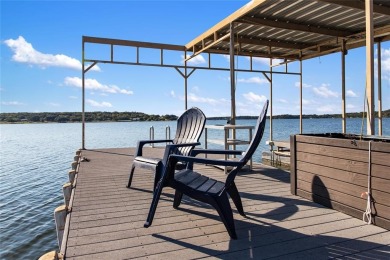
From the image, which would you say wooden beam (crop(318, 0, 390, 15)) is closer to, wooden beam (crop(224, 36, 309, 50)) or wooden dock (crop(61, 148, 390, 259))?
wooden beam (crop(224, 36, 309, 50))

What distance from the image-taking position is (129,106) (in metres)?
32.1

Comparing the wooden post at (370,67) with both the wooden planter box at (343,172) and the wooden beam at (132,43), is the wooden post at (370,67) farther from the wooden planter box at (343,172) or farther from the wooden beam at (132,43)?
the wooden beam at (132,43)

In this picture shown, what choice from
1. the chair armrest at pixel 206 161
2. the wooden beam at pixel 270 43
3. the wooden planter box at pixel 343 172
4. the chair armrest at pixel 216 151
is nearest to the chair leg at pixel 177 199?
the chair armrest at pixel 216 151

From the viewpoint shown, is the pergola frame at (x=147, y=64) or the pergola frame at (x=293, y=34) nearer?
the pergola frame at (x=293, y=34)

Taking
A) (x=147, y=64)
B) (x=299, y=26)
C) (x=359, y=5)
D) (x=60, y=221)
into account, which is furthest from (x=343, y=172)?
(x=147, y=64)

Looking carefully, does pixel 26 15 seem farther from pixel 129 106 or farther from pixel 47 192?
pixel 129 106

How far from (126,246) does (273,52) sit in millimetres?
7647

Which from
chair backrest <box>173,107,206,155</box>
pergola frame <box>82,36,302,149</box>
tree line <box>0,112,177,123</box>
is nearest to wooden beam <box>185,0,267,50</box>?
pergola frame <box>82,36,302,149</box>

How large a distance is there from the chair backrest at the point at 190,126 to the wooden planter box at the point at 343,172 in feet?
3.86

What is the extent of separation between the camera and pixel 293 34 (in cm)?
662

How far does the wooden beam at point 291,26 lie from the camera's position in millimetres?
5242

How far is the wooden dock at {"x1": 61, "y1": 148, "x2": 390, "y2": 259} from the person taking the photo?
1.92m

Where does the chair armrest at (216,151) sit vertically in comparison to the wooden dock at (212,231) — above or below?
above

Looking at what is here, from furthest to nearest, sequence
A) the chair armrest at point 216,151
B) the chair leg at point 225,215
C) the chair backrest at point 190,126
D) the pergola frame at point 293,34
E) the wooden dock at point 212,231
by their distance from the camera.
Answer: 1. the pergola frame at point 293,34
2. the chair backrest at point 190,126
3. the chair armrest at point 216,151
4. the chair leg at point 225,215
5. the wooden dock at point 212,231
